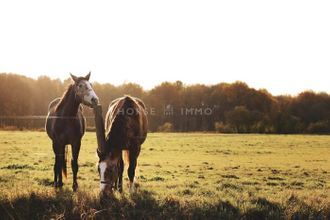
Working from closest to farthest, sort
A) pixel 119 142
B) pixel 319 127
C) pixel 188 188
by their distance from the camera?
pixel 119 142 → pixel 188 188 → pixel 319 127

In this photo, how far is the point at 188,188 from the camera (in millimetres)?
14586

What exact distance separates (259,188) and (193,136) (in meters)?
31.0

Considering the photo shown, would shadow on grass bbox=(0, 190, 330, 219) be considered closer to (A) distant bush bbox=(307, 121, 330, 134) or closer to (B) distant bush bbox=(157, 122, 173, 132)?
(B) distant bush bbox=(157, 122, 173, 132)

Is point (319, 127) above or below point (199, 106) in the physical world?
below

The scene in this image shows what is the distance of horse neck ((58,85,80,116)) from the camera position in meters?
12.8

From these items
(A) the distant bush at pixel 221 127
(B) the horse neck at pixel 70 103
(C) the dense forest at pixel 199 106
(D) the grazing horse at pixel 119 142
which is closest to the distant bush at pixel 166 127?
(C) the dense forest at pixel 199 106

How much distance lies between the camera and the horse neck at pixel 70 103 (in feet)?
42.0

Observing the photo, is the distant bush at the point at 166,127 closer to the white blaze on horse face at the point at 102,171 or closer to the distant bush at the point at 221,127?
the distant bush at the point at 221,127

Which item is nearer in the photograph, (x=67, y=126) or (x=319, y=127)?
(x=67, y=126)

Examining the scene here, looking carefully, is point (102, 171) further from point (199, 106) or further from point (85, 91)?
point (199, 106)

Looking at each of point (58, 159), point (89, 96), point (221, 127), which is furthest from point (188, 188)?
point (221, 127)

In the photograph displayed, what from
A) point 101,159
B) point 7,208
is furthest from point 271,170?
point 7,208

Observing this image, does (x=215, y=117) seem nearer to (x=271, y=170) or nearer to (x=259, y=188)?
(x=271, y=170)

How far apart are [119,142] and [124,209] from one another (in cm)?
178
